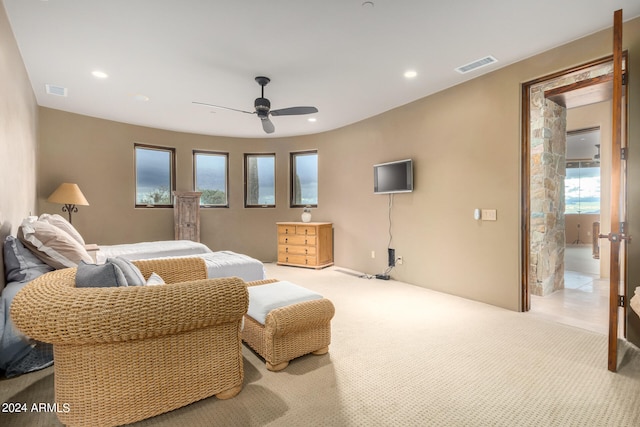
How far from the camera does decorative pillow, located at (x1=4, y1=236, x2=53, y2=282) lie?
2210 millimetres

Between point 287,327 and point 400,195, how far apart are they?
10.5ft

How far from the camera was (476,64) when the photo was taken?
330cm

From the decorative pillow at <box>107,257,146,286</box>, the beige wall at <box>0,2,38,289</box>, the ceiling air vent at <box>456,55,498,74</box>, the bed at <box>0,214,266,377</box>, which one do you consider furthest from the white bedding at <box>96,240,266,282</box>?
the ceiling air vent at <box>456,55,498,74</box>

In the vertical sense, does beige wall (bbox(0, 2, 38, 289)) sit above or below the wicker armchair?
above

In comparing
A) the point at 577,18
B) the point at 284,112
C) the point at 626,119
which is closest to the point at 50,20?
the point at 284,112

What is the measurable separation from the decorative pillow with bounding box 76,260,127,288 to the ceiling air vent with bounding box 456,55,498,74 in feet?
12.2

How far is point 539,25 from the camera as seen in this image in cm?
261

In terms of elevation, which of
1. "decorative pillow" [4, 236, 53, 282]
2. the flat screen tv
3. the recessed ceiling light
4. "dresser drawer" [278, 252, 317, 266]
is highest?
the recessed ceiling light

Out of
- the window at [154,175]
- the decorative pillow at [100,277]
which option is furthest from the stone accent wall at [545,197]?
the window at [154,175]

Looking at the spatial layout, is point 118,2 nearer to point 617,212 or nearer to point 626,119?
→ point 617,212

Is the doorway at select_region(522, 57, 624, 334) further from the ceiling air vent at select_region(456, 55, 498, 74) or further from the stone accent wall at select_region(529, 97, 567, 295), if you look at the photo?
the ceiling air vent at select_region(456, 55, 498, 74)

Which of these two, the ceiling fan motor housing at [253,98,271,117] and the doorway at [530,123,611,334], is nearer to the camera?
the doorway at [530,123,611,334]

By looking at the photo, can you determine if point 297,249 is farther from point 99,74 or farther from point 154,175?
point 99,74

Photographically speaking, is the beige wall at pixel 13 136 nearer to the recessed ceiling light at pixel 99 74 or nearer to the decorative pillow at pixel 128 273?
the recessed ceiling light at pixel 99 74
